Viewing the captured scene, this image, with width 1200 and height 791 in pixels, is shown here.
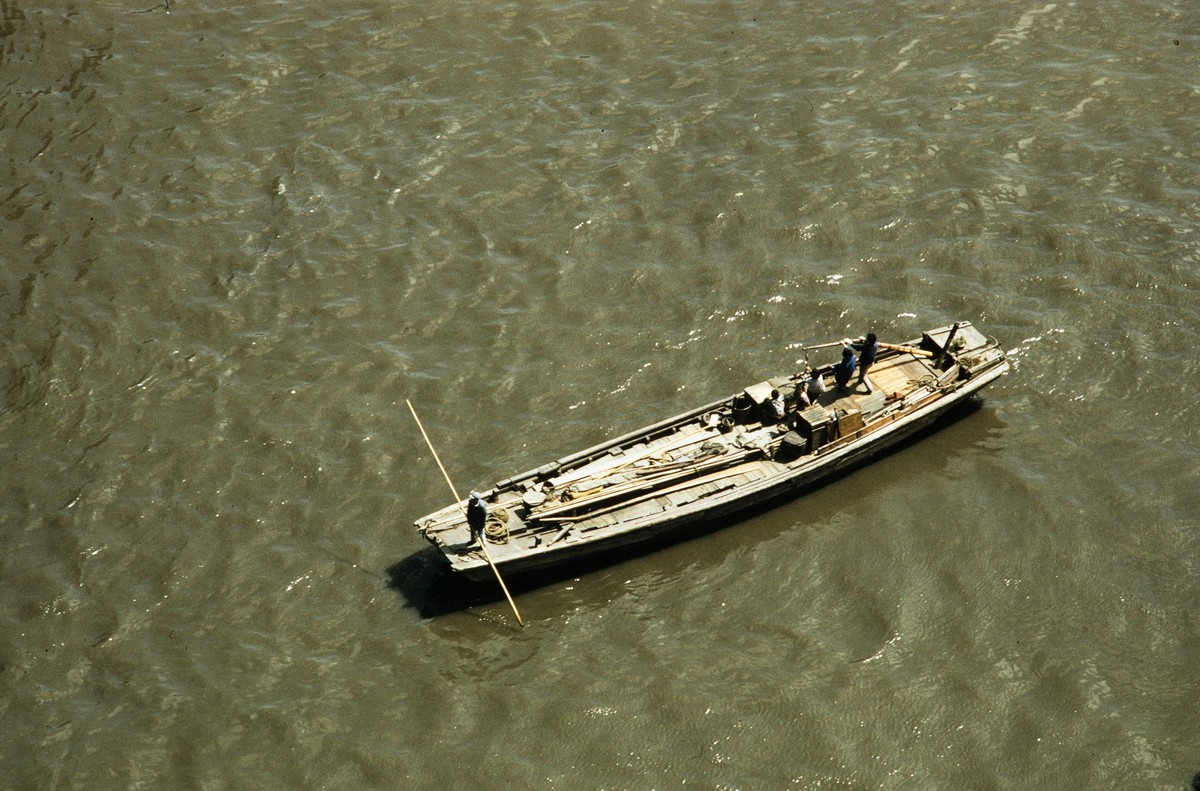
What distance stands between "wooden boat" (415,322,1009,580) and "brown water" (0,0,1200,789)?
82cm

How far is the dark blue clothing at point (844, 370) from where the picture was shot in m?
21.4

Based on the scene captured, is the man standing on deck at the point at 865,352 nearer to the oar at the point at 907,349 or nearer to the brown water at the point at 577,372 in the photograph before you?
the oar at the point at 907,349

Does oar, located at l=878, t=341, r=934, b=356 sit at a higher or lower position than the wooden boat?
higher

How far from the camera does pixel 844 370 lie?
2155cm

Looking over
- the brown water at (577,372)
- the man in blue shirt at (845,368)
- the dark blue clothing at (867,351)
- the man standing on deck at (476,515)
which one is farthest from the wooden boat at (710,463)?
the brown water at (577,372)

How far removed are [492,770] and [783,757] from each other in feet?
14.5

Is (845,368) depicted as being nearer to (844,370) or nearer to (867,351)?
(844,370)

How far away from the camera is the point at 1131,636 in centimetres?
1800

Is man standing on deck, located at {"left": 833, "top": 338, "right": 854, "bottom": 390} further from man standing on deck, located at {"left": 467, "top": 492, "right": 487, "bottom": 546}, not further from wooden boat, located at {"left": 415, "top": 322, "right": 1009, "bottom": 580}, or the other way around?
man standing on deck, located at {"left": 467, "top": 492, "right": 487, "bottom": 546}

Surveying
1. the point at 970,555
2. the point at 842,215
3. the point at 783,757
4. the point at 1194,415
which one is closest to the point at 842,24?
the point at 842,215

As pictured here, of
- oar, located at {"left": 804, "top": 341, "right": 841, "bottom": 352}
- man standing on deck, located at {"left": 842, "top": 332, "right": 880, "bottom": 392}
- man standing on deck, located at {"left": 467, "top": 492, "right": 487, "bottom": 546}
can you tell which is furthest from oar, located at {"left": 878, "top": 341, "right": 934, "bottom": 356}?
man standing on deck, located at {"left": 467, "top": 492, "right": 487, "bottom": 546}

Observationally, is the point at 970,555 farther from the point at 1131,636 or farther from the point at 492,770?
the point at 492,770

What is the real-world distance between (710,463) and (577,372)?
390 cm

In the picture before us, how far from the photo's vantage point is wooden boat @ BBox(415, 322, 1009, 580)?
19.1 metres
